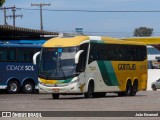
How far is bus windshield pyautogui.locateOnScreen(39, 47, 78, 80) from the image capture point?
101 feet

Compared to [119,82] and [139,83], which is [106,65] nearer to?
[119,82]

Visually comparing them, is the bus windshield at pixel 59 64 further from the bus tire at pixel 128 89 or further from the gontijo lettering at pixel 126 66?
the bus tire at pixel 128 89

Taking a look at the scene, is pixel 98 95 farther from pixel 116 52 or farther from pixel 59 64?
pixel 59 64

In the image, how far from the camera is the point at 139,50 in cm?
3759

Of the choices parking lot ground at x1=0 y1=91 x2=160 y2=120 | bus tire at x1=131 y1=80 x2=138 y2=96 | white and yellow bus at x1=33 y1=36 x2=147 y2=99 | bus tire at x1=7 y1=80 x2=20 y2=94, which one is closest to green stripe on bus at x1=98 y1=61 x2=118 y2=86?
white and yellow bus at x1=33 y1=36 x2=147 y2=99

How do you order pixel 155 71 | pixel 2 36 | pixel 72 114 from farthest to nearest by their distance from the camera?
1. pixel 155 71
2. pixel 2 36
3. pixel 72 114

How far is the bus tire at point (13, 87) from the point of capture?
40.9m

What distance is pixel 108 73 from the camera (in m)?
34.2

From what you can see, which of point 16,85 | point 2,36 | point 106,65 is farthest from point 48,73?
point 2,36

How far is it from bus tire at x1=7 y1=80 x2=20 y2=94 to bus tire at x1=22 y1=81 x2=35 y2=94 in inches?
21.4

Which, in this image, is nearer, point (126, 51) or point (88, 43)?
point (88, 43)

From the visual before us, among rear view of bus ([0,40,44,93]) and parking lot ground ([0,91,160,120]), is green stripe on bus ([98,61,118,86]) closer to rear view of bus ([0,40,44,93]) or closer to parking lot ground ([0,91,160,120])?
parking lot ground ([0,91,160,120])

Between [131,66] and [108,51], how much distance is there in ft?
9.51

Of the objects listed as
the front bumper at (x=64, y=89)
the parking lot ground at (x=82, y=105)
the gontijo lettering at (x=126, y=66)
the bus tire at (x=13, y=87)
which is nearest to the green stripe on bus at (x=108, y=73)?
the gontijo lettering at (x=126, y=66)
